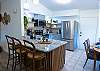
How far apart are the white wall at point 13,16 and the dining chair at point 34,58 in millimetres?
1873

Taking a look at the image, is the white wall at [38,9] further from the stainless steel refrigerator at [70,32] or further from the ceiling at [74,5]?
the stainless steel refrigerator at [70,32]

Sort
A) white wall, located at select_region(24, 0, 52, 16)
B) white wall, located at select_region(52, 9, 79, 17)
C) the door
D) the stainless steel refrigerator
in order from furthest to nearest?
1. white wall, located at select_region(52, 9, 79, 17)
2. the door
3. the stainless steel refrigerator
4. white wall, located at select_region(24, 0, 52, 16)

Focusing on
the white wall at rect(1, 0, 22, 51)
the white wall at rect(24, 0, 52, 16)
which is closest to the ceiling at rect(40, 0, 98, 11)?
the white wall at rect(24, 0, 52, 16)

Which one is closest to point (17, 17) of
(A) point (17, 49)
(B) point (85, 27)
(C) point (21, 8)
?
(C) point (21, 8)

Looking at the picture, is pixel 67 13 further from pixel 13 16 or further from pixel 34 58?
pixel 34 58

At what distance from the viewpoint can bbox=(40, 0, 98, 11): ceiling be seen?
6.37 m

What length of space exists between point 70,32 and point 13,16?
10.5 ft

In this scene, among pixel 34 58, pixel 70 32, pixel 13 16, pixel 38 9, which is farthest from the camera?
pixel 70 32

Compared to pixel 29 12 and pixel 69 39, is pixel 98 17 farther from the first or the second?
pixel 29 12

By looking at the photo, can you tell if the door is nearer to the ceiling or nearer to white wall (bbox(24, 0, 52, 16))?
the ceiling

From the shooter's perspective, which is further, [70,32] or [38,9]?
[70,32]

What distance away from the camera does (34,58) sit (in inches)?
123

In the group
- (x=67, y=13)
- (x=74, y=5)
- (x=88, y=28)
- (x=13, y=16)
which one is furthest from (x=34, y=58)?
(x=67, y=13)

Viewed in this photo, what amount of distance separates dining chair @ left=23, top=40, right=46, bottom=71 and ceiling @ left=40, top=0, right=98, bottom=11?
3.88 metres
